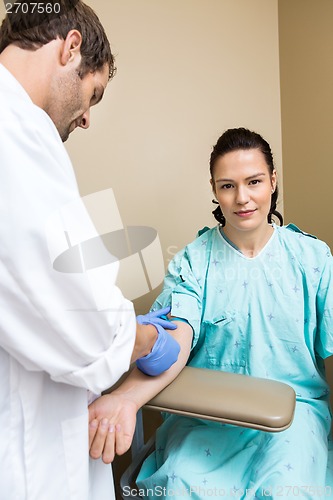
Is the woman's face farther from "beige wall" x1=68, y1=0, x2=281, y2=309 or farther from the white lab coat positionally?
the white lab coat

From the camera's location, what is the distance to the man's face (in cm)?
86

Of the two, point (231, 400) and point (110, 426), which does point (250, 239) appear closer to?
point (231, 400)

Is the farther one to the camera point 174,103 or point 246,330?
point 174,103

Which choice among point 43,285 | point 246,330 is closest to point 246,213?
point 246,330

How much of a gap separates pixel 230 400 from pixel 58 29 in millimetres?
863

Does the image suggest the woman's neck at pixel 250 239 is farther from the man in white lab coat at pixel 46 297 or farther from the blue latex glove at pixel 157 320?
the man in white lab coat at pixel 46 297

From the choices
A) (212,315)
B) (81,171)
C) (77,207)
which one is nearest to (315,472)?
(212,315)

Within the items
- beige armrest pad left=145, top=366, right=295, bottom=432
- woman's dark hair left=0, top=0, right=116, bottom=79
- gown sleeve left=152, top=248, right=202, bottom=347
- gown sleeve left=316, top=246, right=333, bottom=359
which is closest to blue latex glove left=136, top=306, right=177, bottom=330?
gown sleeve left=152, top=248, right=202, bottom=347

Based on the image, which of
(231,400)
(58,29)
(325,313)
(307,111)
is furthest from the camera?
(307,111)

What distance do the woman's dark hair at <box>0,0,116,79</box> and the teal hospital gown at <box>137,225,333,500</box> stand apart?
72 centimetres

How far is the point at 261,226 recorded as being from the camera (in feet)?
4.71

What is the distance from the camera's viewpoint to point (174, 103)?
1799mm

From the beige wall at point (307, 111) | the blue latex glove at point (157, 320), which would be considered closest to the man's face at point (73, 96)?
the blue latex glove at point (157, 320)

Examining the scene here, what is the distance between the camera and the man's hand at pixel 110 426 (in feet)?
2.98
